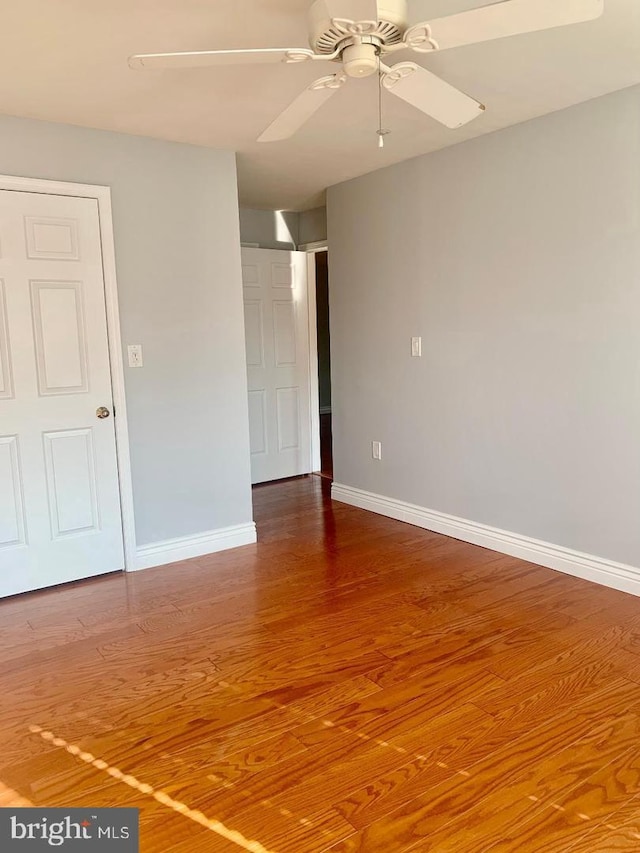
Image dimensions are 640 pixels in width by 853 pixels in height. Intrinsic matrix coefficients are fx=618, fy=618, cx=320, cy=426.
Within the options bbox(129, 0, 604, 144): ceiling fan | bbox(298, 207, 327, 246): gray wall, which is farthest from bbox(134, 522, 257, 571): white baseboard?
bbox(298, 207, 327, 246): gray wall

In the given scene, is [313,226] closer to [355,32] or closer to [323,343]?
[323,343]

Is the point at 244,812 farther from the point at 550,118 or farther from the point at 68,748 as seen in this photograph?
the point at 550,118

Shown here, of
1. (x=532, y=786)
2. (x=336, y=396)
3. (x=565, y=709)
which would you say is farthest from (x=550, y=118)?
(x=532, y=786)

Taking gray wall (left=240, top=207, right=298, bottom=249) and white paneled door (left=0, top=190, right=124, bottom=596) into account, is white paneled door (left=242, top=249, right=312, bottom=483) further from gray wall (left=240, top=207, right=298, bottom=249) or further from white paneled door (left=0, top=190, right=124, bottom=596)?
white paneled door (left=0, top=190, right=124, bottom=596)

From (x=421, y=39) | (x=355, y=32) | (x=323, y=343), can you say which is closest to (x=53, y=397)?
(x=355, y=32)

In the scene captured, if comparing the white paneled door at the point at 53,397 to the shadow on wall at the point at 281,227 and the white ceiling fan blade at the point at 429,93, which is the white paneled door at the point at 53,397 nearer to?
the white ceiling fan blade at the point at 429,93

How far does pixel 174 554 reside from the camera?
353 centimetres

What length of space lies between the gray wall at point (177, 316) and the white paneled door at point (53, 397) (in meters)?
0.15

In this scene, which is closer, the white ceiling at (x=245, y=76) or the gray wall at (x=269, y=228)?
the white ceiling at (x=245, y=76)

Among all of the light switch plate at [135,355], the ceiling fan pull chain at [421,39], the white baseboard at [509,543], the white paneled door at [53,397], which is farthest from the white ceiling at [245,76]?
the white baseboard at [509,543]

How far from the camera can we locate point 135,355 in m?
Result: 3.29

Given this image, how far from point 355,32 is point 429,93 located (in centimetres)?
37

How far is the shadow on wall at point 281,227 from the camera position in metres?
5.18

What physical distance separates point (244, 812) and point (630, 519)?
217 cm
